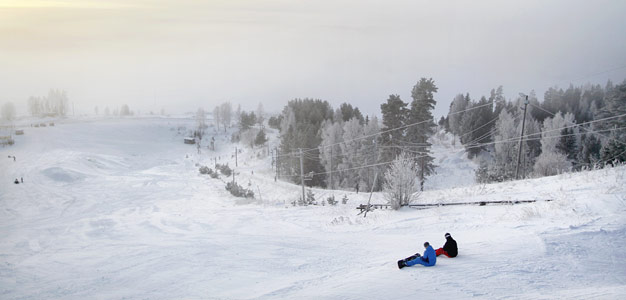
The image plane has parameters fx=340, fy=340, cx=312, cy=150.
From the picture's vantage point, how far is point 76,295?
8.85 meters

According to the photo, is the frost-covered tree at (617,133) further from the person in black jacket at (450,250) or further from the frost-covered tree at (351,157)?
the frost-covered tree at (351,157)

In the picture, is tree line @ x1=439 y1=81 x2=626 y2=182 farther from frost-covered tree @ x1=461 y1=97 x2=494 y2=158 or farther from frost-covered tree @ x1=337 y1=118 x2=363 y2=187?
frost-covered tree @ x1=337 y1=118 x2=363 y2=187

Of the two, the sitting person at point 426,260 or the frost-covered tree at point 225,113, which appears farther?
the frost-covered tree at point 225,113

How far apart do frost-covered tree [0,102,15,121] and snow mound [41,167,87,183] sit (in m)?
36.0

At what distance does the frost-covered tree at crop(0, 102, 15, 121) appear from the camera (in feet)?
30.4

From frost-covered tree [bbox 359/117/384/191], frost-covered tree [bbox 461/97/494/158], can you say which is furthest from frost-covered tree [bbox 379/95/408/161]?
frost-covered tree [bbox 461/97/494/158]

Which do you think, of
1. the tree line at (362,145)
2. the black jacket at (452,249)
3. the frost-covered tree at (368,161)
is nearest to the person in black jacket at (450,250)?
the black jacket at (452,249)

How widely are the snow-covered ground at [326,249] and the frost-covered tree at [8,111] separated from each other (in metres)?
4.81

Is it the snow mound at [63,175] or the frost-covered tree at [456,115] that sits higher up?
the frost-covered tree at [456,115]

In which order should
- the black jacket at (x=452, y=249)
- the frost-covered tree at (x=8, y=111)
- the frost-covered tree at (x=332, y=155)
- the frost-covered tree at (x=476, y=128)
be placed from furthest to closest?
the frost-covered tree at (x=476, y=128) → the frost-covered tree at (x=332, y=155) → the frost-covered tree at (x=8, y=111) → the black jacket at (x=452, y=249)

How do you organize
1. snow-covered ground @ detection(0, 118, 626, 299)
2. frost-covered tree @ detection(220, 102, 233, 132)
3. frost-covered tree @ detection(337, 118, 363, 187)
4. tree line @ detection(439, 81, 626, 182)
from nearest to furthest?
snow-covered ground @ detection(0, 118, 626, 299)
tree line @ detection(439, 81, 626, 182)
frost-covered tree @ detection(337, 118, 363, 187)
frost-covered tree @ detection(220, 102, 233, 132)

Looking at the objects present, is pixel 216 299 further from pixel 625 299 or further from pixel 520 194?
pixel 520 194

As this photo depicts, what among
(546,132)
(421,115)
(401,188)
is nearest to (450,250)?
(401,188)

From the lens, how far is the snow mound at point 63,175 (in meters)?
40.3
